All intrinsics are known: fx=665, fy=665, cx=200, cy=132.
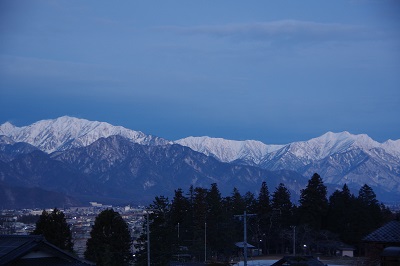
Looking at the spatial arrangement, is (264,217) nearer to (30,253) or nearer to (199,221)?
(199,221)

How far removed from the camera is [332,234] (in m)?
55.6

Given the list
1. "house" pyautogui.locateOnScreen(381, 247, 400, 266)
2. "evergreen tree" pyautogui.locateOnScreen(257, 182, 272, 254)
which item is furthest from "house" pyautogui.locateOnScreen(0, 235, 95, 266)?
"evergreen tree" pyautogui.locateOnScreen(257, 182, 272, 254)

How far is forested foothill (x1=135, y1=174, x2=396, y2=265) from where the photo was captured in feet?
169

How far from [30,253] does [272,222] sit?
140ft

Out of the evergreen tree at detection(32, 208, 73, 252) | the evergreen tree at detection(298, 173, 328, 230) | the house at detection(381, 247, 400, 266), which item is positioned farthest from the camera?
the evergreen tree at detection(298, 173, 328, 230)

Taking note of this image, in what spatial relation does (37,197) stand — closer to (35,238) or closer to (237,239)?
(237,239)

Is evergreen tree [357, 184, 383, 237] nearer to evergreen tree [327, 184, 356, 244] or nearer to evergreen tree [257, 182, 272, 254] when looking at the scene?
evergreen tree [327, 184, 356, 244]

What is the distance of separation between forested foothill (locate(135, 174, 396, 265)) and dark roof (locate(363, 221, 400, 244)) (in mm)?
28253

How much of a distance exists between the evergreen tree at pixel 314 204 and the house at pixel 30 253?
38.6m

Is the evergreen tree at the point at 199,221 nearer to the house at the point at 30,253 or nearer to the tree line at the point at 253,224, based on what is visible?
the tree line at the point at 253,224

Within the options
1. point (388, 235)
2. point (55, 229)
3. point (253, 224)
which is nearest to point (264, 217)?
point (253, 224)

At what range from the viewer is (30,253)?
19.3 m

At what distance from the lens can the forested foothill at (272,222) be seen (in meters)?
51.5

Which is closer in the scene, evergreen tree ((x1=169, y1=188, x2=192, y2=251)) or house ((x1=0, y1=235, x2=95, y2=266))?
house ((x1=0, y1=235, x2=95, y2=266))
